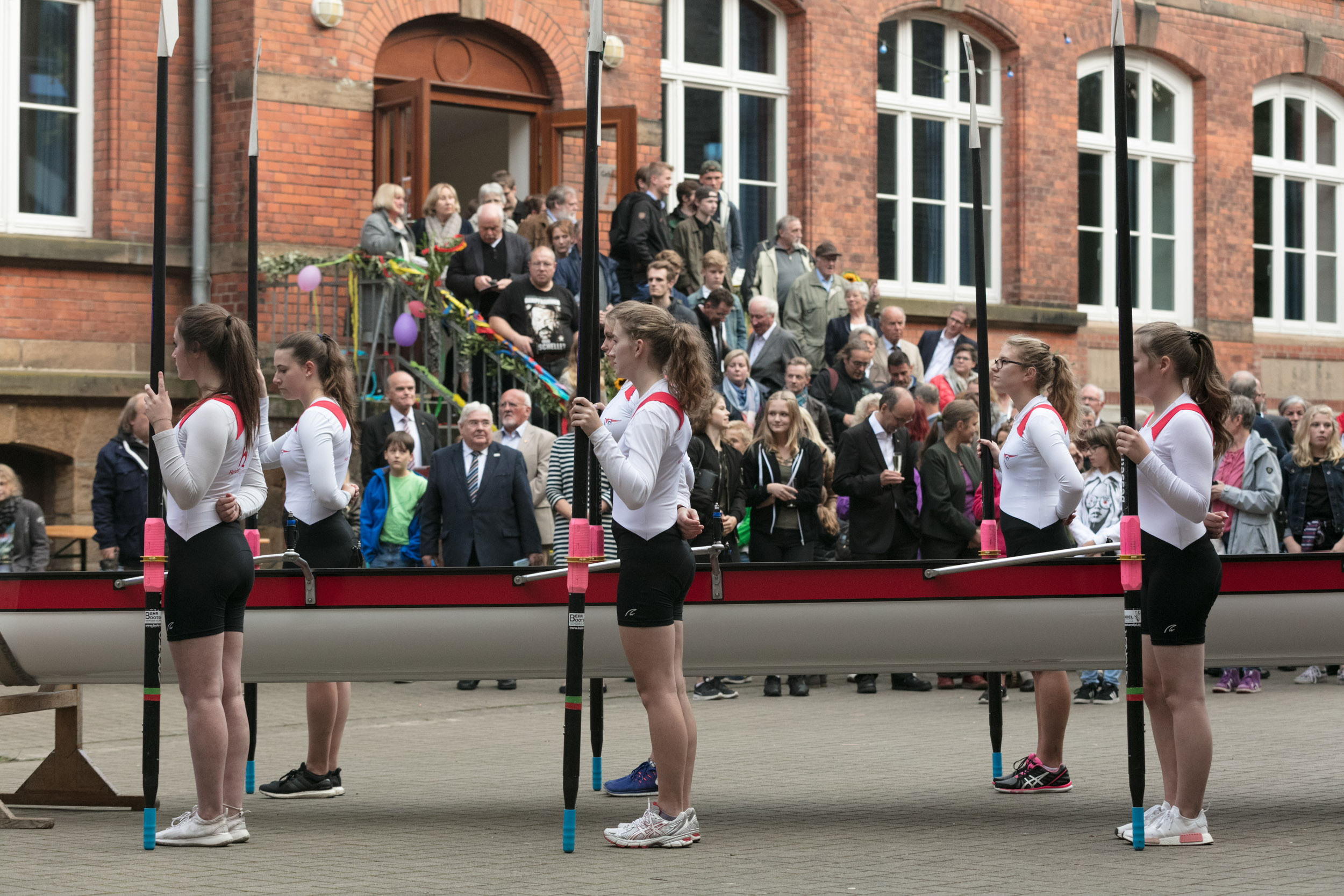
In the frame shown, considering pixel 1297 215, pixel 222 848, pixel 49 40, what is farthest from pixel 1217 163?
pixel 222 848

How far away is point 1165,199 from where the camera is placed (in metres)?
23.0

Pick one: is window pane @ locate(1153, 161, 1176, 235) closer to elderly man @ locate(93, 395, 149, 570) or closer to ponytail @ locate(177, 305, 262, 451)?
elderly man @ locate(93, 395, 149, 570)

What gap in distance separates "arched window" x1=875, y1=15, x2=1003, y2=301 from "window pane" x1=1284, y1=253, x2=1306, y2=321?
5.25 m

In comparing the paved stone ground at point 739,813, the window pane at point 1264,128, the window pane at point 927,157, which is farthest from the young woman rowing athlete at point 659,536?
the window pane at point 1264,128

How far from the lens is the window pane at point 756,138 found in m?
19.2

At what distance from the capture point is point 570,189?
52.1ft

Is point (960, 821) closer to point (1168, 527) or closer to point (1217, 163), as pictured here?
point (1168, 527)

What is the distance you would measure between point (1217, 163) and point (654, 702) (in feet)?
60.3

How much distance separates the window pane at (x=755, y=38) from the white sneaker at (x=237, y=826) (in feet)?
45.1

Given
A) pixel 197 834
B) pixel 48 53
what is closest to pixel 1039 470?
pixel 197 834

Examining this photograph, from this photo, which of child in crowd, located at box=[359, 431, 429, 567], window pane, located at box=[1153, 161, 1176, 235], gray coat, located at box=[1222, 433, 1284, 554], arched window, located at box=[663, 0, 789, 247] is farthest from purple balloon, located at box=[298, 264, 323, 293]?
window pane, located at box=[1153, 161, 1176, 235]

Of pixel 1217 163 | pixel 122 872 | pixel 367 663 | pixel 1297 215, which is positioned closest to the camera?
pixel 122 872

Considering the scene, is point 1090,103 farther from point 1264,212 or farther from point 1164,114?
point 1264,212

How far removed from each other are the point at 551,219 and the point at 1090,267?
9155mm
